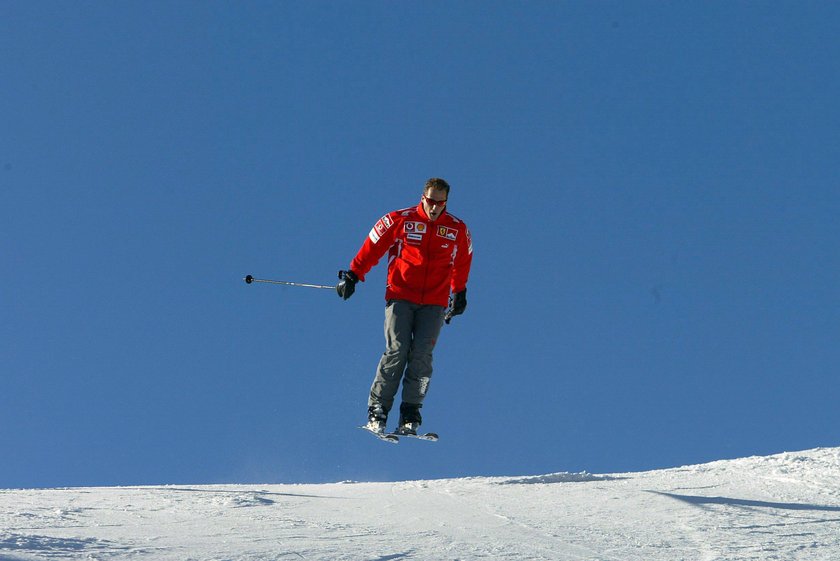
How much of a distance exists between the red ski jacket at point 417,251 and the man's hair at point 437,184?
235 mm

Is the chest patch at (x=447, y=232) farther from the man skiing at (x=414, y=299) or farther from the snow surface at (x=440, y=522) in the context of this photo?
the snow surface at (x=440, y=522)

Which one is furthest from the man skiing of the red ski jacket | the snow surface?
the snow surface

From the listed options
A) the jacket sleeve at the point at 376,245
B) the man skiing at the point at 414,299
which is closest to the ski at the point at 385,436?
the man skiing at the point at 414,299

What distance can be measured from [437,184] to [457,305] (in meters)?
1.46

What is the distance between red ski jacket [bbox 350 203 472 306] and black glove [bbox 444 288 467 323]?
225mm

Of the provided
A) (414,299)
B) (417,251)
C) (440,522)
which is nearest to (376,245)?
(417,251)

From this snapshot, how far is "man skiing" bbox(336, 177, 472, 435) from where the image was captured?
9.91m

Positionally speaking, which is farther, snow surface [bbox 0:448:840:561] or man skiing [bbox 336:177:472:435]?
man skiing [bbox 336:177:472:435]

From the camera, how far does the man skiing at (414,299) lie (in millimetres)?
9914

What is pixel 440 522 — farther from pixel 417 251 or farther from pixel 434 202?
pixel 434 202

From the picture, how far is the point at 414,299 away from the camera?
9906 mm

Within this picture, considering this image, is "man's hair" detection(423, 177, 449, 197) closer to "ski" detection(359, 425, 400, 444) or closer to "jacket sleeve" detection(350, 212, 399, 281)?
"jacket sleeve" detection(350, 212, 399, 281)

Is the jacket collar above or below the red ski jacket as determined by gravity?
above

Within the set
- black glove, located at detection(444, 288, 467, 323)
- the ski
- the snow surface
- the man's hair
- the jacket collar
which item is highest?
the man's hair
